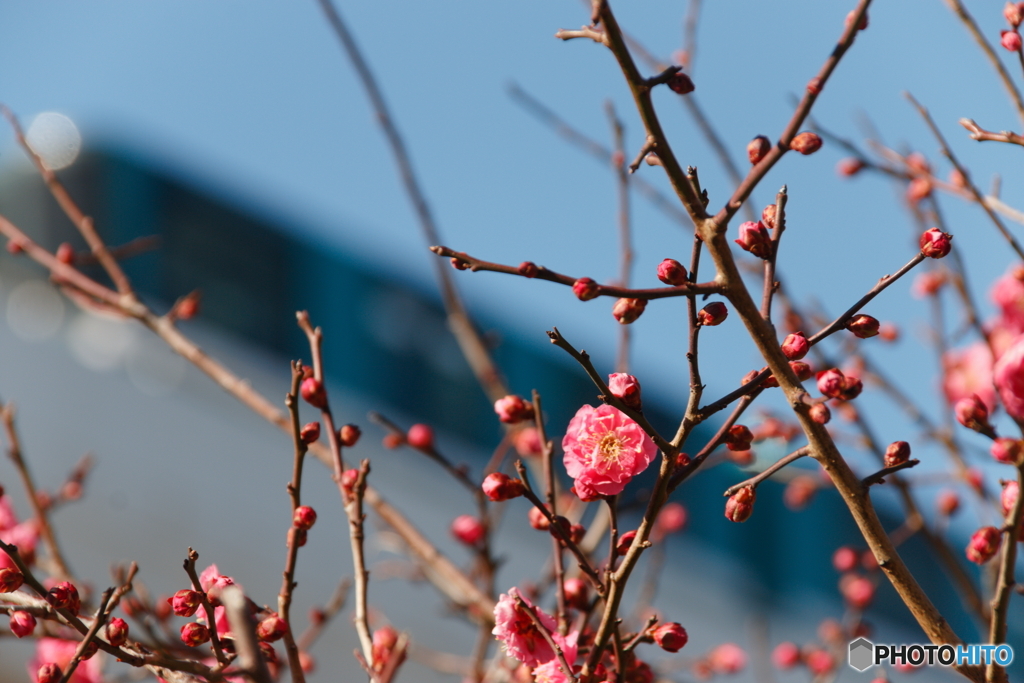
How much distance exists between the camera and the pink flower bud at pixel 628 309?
830 millimetres

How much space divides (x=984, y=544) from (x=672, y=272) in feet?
1.61

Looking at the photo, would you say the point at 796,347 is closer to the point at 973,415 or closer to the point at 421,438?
the point at 973,415

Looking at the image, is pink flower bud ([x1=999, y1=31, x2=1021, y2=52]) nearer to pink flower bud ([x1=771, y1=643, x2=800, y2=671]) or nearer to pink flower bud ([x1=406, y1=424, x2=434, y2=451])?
pink flower bud ([x1=406, y1=424, x2=434, y2=451])

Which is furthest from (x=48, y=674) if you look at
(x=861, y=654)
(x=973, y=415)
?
(x=861, y=654)

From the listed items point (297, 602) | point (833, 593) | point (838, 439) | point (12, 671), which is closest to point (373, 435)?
point (297, 602)

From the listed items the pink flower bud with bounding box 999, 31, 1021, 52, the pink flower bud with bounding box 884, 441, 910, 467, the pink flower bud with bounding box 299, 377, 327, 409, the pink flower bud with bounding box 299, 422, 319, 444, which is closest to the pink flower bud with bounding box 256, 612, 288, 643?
the pink flower bud with bounding box 299, 422, 319, 444

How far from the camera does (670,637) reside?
3.19 ft

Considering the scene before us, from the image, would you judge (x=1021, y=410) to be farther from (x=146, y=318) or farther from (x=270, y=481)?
(x=270, y=481)

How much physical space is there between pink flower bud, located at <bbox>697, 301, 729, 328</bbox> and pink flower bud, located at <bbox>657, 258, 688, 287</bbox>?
0.06 metres

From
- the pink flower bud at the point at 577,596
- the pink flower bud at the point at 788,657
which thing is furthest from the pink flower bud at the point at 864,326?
the pink flower bud at the point at 788,657

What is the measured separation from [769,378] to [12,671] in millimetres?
5991

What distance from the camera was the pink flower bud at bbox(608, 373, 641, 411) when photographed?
2.80 ft

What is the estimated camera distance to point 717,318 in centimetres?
87

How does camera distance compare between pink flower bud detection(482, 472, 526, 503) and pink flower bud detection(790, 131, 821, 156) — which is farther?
pink flower bud detection(482, 472, 526, 503)
